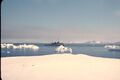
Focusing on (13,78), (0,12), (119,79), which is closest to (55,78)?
(13,78)

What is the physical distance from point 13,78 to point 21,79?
470mm

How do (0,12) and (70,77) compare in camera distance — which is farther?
(70,77)

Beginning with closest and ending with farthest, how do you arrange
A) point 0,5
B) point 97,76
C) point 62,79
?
point 0,5
point 62,79
point 97,76

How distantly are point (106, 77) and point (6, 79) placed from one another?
12.3 ft

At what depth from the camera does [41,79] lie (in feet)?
23.5

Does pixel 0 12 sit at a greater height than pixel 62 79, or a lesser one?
greater

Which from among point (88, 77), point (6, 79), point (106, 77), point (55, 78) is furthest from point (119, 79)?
point (6, 79)

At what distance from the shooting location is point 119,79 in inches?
281

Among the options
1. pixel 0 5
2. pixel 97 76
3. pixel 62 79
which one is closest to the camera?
pixel 0 5

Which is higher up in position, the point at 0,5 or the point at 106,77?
the point at 0,5

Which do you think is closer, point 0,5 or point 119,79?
point 0,5

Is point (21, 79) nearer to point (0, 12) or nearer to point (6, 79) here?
point (6, 79)

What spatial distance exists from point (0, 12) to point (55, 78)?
4.79 m

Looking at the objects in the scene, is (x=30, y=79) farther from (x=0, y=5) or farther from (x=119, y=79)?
(x=0, y=5)
